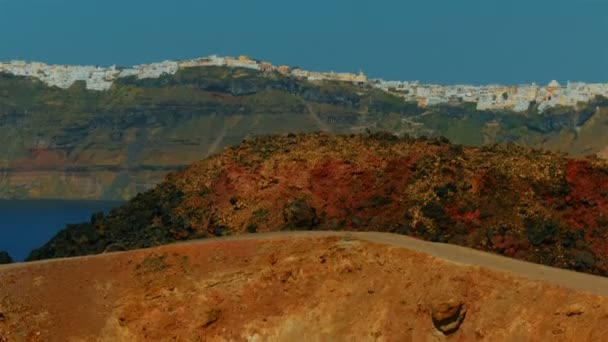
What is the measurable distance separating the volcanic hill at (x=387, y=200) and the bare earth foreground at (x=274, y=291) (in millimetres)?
9473

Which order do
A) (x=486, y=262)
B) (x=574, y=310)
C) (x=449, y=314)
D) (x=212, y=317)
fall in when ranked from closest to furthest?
(x=574, y=310) < (x=449, y=314) < (x=486, y=262) < (x=212, y=317)

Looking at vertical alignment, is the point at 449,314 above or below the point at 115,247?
above

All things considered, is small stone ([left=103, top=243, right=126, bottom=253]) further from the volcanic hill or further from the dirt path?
the dirt path

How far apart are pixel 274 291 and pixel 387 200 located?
1279cm

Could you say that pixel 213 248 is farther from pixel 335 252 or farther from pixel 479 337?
pixel 479 337

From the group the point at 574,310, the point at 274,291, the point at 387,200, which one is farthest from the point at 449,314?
the point at 387,200

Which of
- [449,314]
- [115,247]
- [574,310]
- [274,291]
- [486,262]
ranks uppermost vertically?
[486,262]

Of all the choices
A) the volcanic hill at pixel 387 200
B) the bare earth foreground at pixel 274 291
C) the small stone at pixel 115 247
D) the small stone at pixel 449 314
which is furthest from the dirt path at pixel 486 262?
the small stone at pixel 115 247

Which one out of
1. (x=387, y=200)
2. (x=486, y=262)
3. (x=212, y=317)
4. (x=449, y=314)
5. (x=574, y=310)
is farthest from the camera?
(x=387, y=200)

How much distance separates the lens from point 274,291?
20109 millimetres

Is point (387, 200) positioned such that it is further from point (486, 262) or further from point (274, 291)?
point (486, 262)

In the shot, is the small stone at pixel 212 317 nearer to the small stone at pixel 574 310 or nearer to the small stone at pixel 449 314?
the small stone at pixel 449 314

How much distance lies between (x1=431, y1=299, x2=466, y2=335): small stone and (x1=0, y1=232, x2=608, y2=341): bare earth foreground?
21 millimetres

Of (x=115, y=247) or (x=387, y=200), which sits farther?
(x=387, y=200)
